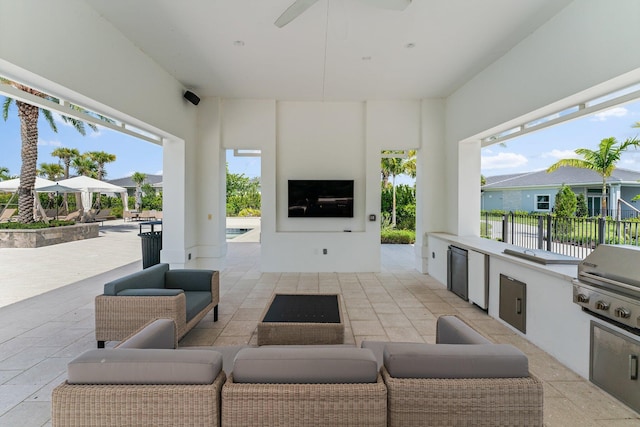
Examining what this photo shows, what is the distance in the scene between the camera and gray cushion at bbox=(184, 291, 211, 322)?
290cm

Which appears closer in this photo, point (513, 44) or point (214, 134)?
point (513, 44)

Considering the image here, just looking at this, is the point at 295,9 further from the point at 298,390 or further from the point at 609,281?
the point at 609,281

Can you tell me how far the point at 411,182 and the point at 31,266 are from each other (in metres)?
11.9

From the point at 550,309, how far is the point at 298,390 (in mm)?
2630

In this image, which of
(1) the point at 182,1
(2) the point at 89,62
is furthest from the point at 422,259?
(2) the point at 89,62

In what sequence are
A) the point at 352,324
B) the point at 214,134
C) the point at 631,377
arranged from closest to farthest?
the point at 631,377
the point at 352,324
the point at 214,134

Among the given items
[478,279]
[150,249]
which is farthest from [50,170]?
[478,279]

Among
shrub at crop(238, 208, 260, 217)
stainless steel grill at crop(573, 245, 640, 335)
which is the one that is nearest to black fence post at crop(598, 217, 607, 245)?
stainless steel grill at crop(573, 245, 640, 335)

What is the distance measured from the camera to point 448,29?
134 inches

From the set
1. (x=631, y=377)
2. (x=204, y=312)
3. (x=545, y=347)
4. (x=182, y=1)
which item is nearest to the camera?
(x=631, y=377)

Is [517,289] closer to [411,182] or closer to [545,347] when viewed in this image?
[545,347]

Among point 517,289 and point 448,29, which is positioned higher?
point 448,29

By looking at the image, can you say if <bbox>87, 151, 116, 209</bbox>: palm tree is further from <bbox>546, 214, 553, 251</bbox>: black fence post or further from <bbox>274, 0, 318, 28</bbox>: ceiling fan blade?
<bbox>546, 214, 553, 251</bbox>: black fence post

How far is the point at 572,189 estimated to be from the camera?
543 centimetres
